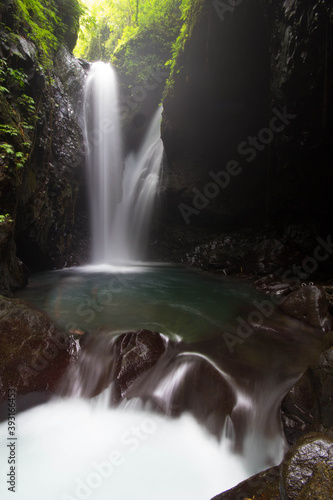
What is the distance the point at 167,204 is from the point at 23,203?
19.3ft

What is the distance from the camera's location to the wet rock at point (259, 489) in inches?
69.6

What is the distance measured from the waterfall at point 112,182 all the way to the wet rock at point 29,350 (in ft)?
24.6

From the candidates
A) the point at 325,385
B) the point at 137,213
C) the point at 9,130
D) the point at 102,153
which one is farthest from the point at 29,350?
the point at 102,153

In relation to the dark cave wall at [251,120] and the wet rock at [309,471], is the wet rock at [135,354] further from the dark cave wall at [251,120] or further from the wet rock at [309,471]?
the dark cave wall at [251,120]

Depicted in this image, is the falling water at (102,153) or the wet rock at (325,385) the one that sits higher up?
the falling water at (102,153)

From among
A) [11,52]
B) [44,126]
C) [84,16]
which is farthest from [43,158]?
[84,16]

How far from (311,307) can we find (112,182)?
1002 cm

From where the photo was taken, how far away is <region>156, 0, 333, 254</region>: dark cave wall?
19.5 ft

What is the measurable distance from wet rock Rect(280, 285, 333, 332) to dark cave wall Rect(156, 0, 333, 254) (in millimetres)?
3960

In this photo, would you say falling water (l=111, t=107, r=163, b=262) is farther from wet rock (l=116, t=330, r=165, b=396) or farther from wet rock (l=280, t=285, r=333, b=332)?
wet rock (l=116, t=330, r=165, b=396)

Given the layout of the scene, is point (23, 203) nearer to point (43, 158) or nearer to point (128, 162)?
point (43, 158)

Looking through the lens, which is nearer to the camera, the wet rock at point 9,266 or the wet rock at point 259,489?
the wet rock at point 259,489

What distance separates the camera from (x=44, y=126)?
7812mm

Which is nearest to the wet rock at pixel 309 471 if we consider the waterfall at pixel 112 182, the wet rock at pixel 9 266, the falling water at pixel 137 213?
the wet rock at pixel 9 266
